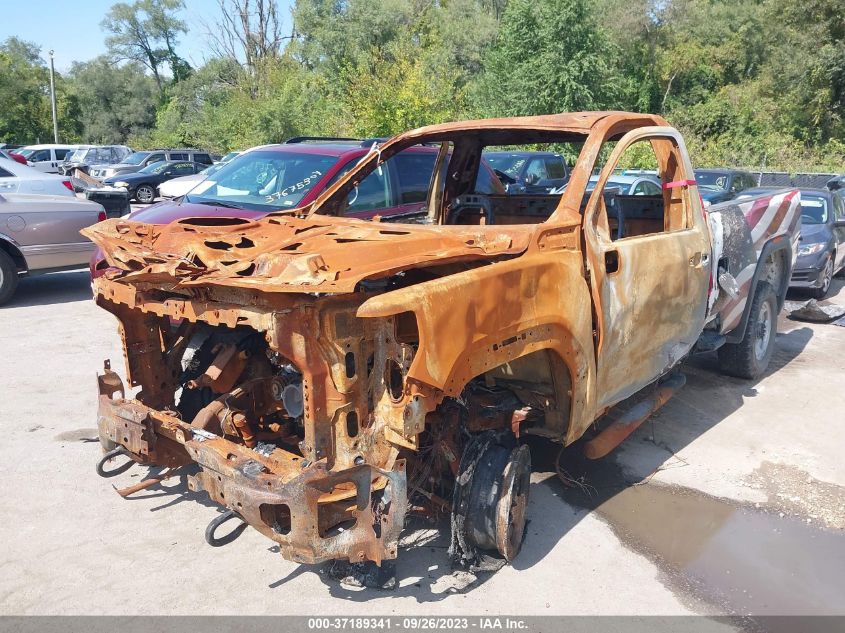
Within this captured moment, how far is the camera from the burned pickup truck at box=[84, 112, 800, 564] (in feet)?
9.62

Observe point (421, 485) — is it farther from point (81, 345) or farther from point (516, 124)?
point (81, 345)

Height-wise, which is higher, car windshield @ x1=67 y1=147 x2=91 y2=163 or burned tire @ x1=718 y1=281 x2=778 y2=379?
car windshield @ x1=67 y1=147 x2=91 y2=163

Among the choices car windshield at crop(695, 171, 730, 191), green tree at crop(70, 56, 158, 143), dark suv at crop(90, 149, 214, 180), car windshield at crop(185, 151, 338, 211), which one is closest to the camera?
car windshield at crop(185, 151, 338, 211)

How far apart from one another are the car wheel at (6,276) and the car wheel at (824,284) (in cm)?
1094

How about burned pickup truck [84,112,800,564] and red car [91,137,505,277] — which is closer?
burned pickup truck [84,112,800,564]

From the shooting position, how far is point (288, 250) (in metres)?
3.28

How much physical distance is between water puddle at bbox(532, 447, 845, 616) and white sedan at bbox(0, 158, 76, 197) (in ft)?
29.8

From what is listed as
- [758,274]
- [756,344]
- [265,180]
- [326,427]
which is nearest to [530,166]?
[265,180]

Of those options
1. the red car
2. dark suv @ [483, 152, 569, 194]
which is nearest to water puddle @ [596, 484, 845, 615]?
the red car

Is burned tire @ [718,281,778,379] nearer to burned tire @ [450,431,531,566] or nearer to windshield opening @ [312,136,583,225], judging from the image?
windshield opening @ [312,136,583,225]

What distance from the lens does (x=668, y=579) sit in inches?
138

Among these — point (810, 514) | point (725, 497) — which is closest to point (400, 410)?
point (725, 497)

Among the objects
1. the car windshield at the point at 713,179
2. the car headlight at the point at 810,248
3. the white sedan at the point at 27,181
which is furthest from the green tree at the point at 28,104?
the car headlight at the point at 810,248

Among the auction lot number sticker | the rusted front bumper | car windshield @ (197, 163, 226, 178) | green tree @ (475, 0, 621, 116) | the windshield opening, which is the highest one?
green tree @ (475, 0, 621, 116)
